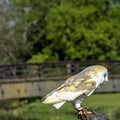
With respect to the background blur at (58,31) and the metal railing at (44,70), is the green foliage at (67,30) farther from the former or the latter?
the metal railing at (44,70)

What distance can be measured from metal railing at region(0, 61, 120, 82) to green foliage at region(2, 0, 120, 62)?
1993cm

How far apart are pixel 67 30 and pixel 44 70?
74.5 ft

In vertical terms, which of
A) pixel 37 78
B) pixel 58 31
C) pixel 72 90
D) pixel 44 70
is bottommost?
pixel 37 78

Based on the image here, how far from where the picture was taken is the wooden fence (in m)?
30.1

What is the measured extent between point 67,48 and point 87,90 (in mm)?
50152

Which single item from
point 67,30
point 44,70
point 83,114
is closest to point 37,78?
point 44,70

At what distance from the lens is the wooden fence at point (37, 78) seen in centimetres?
3009

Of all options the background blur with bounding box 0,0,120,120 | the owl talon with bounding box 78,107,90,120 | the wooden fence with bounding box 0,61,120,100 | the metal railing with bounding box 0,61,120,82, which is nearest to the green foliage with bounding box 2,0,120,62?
the background blur with bounding box 0,0,120,120

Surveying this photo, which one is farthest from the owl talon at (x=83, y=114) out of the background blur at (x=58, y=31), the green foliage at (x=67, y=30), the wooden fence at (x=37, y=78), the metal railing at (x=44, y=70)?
the green foliage at (x=67, y=30)

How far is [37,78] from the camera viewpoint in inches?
1206

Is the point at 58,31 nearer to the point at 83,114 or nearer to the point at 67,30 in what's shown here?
the point at 67,30

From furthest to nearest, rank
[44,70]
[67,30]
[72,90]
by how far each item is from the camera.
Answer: [67,30], [44,70], [72,90]

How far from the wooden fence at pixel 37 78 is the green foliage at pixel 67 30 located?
20.3 metres

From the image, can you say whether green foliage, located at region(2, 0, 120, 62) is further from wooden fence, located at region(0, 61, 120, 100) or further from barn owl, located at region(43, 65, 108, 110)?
barn owl, located at region(43, 65, 108, 110)
